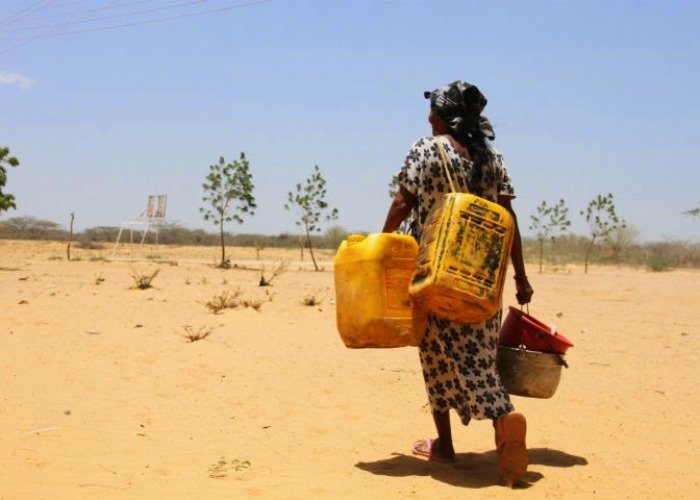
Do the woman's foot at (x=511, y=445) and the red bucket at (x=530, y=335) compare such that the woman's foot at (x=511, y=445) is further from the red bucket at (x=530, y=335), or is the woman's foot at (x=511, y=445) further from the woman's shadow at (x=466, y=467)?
the red bucket at (x=530, y=335)

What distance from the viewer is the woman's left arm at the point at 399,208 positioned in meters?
4.10

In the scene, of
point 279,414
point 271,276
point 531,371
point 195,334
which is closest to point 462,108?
point 531,371

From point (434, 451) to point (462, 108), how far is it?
1.86m

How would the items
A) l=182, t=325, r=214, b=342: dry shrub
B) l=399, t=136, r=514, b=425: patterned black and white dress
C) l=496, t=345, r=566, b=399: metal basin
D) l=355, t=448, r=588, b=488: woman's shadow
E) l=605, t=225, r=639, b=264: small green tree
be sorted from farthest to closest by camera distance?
l=605, t=225, r=639, b=264: small green tree, l=182, t=325, r=214, b=342: dry shrub, l=496, t=345, r=566, b=399: metal basin, l=355, t=448, r=588, b=488: woman's shadow, l=399, t=136, r=514, b=425: patterned black and white dress

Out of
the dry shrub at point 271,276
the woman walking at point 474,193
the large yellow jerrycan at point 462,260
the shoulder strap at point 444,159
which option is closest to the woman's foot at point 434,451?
the woman walking at point 474,193

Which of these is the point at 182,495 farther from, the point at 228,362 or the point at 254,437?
the point at 228,362

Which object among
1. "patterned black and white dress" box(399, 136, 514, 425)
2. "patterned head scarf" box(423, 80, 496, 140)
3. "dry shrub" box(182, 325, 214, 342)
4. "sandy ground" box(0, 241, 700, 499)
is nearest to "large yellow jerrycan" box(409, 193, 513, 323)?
"patterned black and white dress" box(399, 136, 514, 425)

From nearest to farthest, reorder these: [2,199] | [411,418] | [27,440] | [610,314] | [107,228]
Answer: [27,440] < [411,418] < [610,314] < [2,199] < [107,228]

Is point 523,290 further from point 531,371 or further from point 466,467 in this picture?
point 466,467

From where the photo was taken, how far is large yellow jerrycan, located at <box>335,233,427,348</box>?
12.5 ft

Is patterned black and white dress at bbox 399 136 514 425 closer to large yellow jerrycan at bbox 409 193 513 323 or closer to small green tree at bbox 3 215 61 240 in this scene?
large yellow jerrycan at bbox 409 193 513 323

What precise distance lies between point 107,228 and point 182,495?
64.8 metres

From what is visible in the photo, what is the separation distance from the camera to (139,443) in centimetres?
466

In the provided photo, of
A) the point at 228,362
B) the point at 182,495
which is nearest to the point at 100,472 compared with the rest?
the point at 182,495
